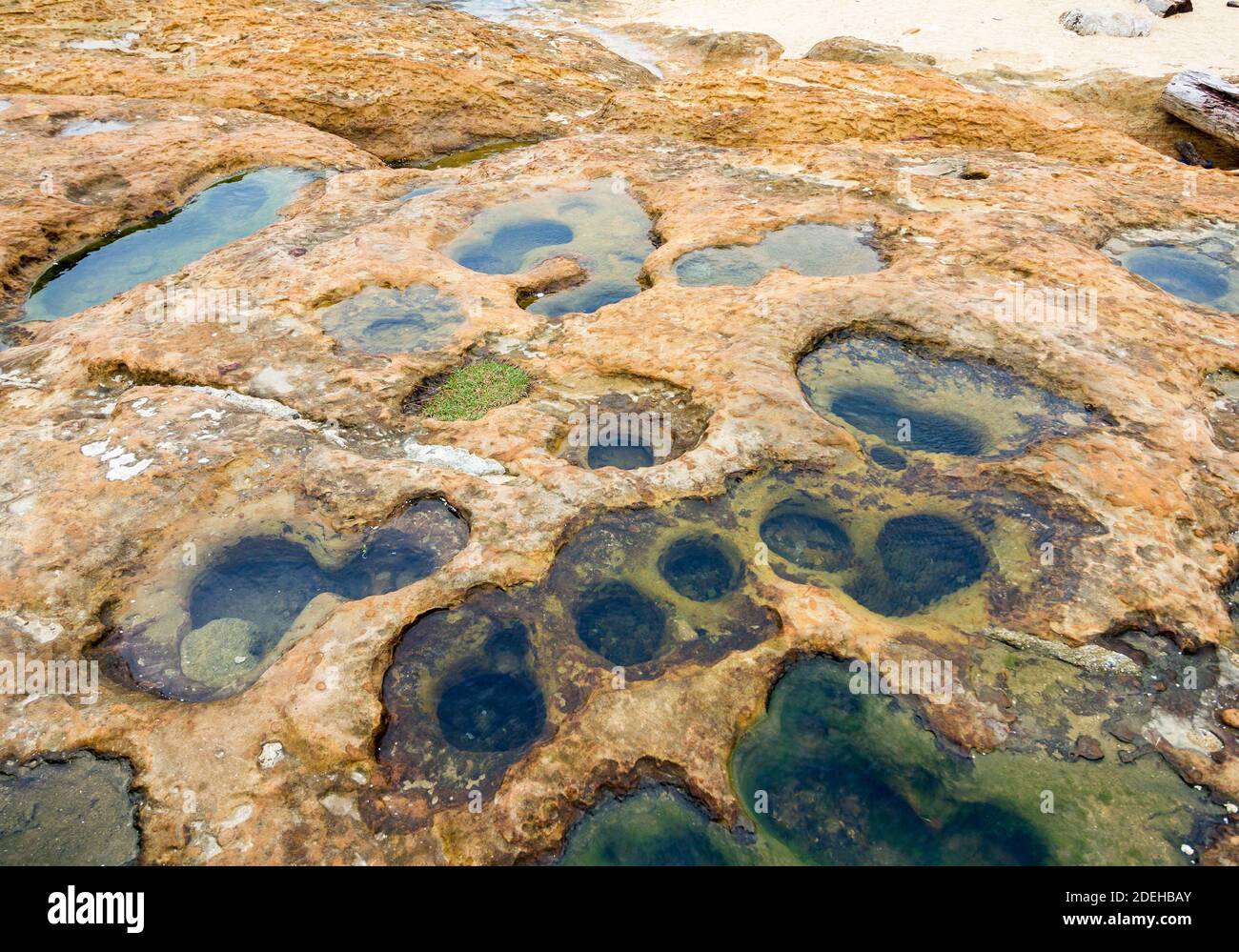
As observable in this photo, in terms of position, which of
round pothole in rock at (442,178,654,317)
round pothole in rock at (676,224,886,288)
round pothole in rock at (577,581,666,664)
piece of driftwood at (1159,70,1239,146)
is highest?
piece of driftwood at (1159,70,1239,146)

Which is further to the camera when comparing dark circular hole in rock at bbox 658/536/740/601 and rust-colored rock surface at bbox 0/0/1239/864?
dark circular hole in rock at bbox 658/536/740/601

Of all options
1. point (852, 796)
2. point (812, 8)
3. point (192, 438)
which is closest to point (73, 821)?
point (192, 438)

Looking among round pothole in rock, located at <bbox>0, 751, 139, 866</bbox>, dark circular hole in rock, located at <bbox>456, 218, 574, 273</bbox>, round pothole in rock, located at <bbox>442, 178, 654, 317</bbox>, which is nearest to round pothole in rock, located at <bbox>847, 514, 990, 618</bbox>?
round pothole in rock, located at <bbox>442, 178, 654, 317</bbox>

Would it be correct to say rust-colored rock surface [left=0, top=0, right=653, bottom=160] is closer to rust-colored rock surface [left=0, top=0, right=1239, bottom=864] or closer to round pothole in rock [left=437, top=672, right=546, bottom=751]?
rust-colored rock surface [left=0, top=0, right=1239, bottom=864]

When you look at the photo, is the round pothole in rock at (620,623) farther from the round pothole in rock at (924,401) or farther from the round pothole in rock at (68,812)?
the round pothole in rock at (68,812)

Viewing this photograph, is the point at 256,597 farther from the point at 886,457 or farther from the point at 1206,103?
the point at 1206,103

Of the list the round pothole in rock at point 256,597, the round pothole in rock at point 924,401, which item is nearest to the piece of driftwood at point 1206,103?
the round pothole in rock at point 924,401
